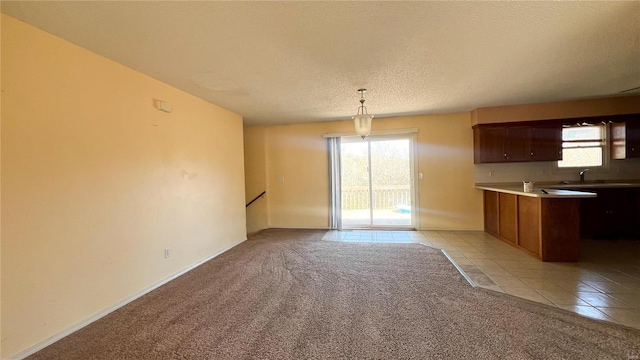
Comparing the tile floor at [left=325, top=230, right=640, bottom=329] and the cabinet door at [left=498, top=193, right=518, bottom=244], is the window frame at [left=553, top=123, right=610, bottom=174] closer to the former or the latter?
the tile floor at [left=325, top=230, right=640, bottom=329]

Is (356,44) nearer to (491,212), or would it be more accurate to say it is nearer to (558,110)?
(491,212)

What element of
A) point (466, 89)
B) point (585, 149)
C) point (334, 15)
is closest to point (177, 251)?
point (334, 15)

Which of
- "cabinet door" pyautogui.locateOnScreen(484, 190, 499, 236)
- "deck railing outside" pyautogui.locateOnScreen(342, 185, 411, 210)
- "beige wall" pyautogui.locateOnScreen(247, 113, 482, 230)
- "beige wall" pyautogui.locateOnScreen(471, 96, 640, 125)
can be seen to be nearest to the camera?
"beige wall" pyautogui.locateOnScreen(471, 96, 640, 125)

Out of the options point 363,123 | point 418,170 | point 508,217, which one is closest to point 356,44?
point 363,123

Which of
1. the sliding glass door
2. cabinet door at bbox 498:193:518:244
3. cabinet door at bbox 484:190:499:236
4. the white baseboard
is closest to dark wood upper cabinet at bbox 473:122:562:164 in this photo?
cabinet door at bbox 484:190:499:236

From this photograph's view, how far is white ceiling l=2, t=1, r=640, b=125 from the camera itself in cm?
175

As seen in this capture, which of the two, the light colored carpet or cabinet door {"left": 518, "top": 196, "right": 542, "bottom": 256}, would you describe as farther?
cabinet door {"left": 518, "top": 196, "right": 542, "bottom": 256}

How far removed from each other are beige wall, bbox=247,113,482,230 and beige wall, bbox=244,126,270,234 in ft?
0.45

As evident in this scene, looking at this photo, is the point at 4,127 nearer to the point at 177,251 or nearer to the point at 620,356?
the point at 177,251

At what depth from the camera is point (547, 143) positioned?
15.0ft

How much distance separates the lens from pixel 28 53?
1839 millimetres

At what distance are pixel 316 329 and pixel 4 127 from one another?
8.75 feet

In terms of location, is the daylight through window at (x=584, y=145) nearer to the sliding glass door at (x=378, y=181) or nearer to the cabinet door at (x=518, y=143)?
the cabinet door at (x=518, y=143)

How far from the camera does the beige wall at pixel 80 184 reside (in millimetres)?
1751
